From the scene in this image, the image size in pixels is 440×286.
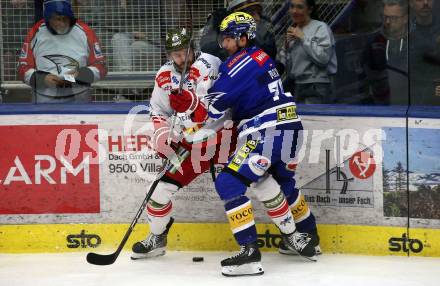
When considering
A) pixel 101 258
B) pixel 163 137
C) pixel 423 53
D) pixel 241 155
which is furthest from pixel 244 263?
pixel 423 53

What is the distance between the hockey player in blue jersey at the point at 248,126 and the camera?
5.94 metres

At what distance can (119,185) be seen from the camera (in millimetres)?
6617

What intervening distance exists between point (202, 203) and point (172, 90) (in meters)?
0.80

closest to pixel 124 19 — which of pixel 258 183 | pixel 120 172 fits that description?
pixel 120 172

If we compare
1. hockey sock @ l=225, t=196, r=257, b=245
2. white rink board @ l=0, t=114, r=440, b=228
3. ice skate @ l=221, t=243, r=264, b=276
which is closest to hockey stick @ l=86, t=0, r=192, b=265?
white rink board @ l=0, t=114, r=440, b=228

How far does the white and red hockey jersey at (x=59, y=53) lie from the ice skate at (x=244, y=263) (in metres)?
1.64

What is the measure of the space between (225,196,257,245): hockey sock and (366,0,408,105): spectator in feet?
3.69

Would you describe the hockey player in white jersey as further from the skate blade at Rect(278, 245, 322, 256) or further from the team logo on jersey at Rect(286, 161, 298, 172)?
the skate blade at Rect(278, 245, 322, 256)

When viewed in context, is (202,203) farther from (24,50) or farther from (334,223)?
(24,50)

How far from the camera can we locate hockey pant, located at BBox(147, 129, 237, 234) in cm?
631

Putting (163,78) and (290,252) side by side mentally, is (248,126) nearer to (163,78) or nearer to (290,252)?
(163,78)

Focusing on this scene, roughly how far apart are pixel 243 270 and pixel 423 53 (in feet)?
5.64

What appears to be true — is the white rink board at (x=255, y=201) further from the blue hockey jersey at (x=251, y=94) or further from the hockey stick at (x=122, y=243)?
the blue hockey jersey at (x=251, y=94)

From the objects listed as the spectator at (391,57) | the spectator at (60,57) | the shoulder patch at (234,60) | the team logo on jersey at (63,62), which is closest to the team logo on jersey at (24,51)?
the spectator at (60,57)
